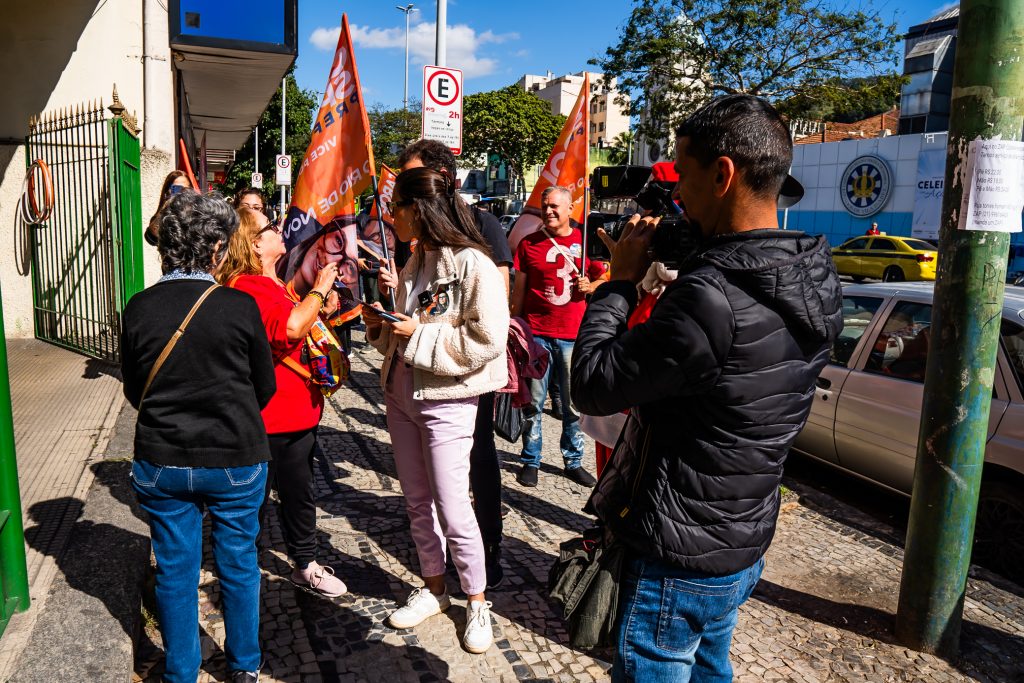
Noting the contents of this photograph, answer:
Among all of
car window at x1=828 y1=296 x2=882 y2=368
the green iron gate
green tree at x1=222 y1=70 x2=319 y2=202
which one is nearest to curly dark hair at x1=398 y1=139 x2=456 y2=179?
car window at x1=828 y1=296 x2=882 y2=368

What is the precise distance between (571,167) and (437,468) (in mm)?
2632

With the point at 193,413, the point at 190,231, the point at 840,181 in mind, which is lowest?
the point at 193,413

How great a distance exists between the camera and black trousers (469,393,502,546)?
3475 millimetres

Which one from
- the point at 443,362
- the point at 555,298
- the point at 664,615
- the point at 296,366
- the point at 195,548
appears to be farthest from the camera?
the point at 555,298

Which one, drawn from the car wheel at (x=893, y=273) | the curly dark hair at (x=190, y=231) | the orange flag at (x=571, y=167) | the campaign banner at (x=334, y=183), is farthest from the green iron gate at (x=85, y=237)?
the car wheel at (x=893, y=273)

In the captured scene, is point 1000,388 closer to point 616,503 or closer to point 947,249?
point 947,249

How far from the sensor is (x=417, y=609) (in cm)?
326

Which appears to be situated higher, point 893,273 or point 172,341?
point 172,341

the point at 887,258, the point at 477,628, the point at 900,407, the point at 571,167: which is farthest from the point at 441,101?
the point at 887,258

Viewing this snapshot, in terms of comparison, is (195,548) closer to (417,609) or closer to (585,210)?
(417,609)

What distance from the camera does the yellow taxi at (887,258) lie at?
838 inches

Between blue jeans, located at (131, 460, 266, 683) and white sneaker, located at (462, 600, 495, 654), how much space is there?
2.68 feet

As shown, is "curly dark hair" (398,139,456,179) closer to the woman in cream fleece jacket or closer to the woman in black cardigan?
the woman in cream fleece jacket

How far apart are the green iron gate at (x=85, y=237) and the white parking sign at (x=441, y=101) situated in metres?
2.82
